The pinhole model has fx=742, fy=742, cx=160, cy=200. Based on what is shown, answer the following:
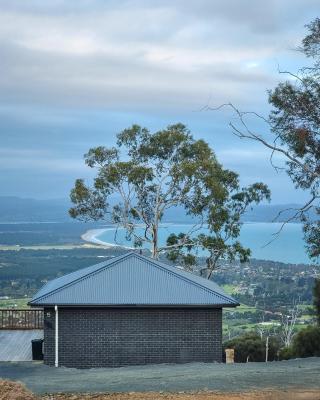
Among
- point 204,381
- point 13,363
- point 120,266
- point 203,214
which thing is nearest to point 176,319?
point 120,266

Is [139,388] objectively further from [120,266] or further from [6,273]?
[6,273]

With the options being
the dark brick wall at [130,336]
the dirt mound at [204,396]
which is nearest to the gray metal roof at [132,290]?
the dark brick wall at [130,336]

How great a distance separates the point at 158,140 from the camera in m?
40.2

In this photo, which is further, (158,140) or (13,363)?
(158,140)

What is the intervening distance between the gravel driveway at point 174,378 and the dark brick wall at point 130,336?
336cm

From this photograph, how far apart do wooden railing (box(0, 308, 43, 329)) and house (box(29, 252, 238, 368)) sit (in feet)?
24.8

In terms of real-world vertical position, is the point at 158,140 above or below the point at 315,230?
above

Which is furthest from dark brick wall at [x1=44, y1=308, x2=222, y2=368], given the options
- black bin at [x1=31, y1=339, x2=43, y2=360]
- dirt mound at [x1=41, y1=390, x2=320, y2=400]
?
dirt mound at [x1=41, y1=390, x2=320, y2=400]

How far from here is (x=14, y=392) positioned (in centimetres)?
1507

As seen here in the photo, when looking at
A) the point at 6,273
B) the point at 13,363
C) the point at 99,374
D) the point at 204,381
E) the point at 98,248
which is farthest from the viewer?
the point at 98,248

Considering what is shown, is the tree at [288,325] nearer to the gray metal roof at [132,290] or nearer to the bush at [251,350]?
the bush at [251,350]

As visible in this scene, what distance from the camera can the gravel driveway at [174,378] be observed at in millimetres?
15539

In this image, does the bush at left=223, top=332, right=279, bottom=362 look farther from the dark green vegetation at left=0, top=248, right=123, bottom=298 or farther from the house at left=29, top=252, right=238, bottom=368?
the dark green vegetation at left=0, top=248, right=123, bottom=298

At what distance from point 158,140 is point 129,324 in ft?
57.6
